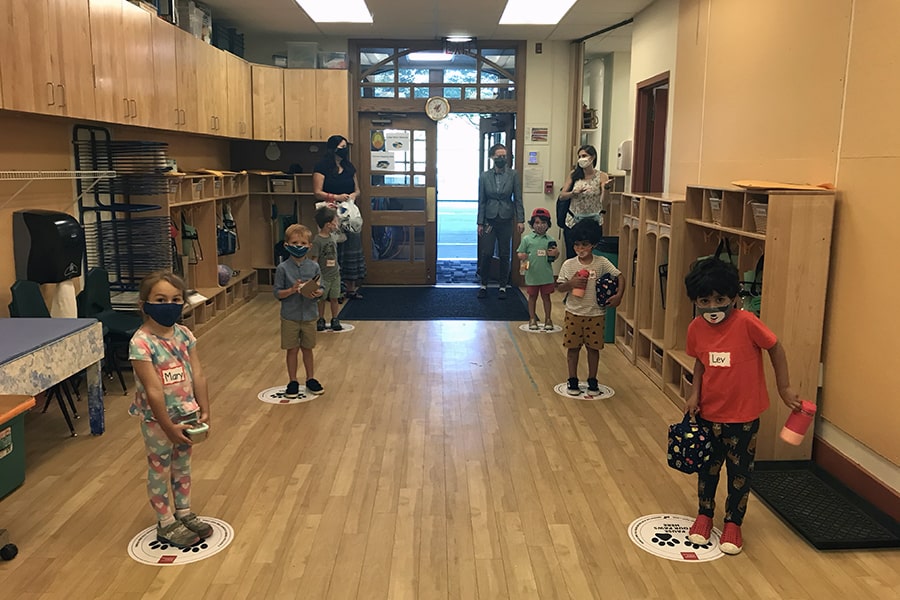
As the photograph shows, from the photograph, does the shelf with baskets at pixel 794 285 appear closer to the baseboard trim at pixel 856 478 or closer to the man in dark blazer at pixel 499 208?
the baseboard trim at pixel 856 478

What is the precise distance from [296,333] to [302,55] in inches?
182

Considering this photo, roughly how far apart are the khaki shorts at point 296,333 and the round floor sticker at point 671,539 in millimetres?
2298

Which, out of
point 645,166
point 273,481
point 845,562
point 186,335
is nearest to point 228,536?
point 273,481

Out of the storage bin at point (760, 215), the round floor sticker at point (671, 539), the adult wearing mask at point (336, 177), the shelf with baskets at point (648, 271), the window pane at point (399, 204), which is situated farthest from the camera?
the window pane at point (399, 204)

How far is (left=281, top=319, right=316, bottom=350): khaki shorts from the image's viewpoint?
4.54 m

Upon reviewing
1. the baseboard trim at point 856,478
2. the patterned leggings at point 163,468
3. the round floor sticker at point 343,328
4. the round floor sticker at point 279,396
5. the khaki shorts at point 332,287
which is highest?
the khaki shorts at point 332,287

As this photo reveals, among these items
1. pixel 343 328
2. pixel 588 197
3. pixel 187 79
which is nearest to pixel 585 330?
pixel 588 197

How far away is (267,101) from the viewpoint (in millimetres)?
8000

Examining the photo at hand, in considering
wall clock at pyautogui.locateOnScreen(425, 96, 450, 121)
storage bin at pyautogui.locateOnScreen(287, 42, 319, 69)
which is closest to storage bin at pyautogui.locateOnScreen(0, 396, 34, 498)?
storage bin at pyautogui.locateOnScreen(287, 42, 319, 69)

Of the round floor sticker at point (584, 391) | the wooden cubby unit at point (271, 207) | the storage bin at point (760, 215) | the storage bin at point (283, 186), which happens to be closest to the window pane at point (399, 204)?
the wooden cubby unit at point (271, 207)

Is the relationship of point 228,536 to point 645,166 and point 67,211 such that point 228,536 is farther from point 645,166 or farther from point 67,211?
point 645,166

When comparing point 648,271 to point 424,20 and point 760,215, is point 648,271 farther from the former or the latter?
point 424,20

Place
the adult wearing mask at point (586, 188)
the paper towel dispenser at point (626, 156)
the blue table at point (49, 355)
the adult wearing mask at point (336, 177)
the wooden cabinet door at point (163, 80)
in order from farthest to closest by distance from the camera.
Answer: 1. the paper towel dispenser at point (626, 156)
2. the adult wearing mask at point (336, 177)
3. the adult wearing mask at point (586, 188)
4. the wooden cabinet door at point (163, 80)
5. the blue table at point (49, 355)

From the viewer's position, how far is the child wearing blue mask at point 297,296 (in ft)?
14.4
